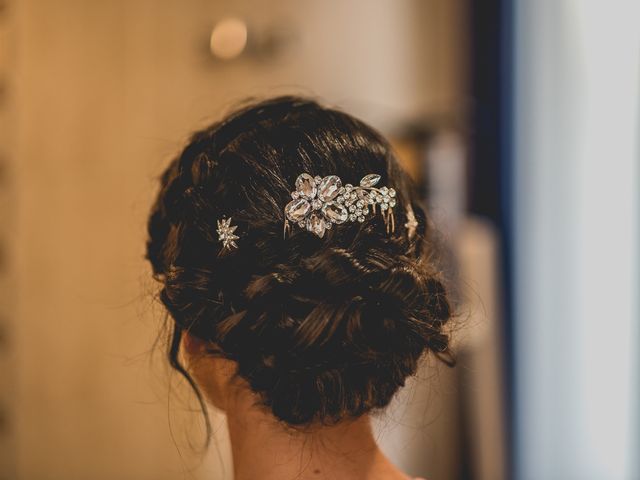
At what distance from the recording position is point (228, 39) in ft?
6.27

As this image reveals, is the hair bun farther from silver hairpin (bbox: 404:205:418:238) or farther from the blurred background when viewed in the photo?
the blurred background

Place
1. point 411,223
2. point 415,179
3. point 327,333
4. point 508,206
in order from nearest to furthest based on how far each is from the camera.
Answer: point 327,333
point 411,223
point 415,179
point 508,206

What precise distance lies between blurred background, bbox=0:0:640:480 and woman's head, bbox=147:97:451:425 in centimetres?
67

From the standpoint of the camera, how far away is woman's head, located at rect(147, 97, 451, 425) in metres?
0.73

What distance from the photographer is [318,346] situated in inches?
28.2

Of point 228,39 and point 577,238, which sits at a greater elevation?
point 228,39

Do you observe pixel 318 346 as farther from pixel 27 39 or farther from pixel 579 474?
pixel 579 474

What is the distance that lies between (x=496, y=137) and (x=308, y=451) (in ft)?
6.57

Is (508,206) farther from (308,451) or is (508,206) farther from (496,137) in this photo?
(308,451)

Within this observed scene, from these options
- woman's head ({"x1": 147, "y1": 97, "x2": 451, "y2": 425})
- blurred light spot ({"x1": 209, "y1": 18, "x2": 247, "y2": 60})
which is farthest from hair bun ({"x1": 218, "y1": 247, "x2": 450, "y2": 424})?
blurred light spot ({"x1": 209, "y1": 18, "x2": 247, "y2": 60})

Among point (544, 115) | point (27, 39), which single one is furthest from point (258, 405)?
point (544, 115)

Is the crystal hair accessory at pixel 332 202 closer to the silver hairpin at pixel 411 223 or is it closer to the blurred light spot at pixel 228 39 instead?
the silver hairpin at pixel 411 223

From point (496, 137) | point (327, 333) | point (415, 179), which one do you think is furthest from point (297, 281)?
point (496, 137)

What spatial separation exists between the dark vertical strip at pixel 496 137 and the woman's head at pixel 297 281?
1.78 meters
